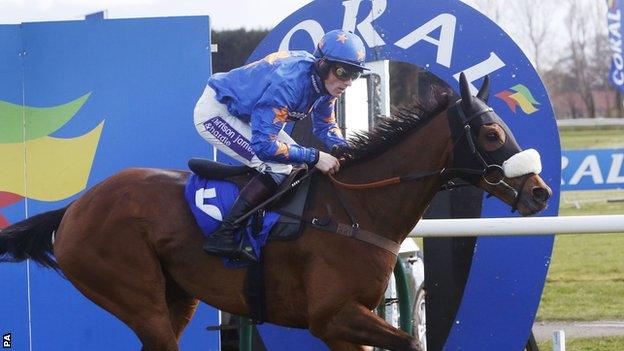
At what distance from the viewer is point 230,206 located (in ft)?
15.0

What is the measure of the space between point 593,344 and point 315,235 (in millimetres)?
3669

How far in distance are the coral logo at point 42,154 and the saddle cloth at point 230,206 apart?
1008 mm

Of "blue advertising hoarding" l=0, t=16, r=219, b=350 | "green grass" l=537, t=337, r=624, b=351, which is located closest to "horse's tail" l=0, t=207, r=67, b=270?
"blue advertising hoarding" l=0, t=16, r=219, b=350

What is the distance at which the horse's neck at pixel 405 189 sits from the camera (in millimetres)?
4473

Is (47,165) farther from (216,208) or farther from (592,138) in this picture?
(592,138)

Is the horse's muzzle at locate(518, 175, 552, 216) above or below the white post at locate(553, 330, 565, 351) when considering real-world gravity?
above

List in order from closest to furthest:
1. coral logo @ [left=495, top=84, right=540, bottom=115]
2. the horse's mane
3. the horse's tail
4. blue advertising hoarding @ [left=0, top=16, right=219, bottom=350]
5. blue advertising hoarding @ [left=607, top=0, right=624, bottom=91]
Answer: the horse's mane, the horse's tail, coral logo @ [left=495, top=84, right=540, bottom=115], blue advertising hoarding @ [left=0, top=16, right=219, bottom=350], blue advertising hoarding @ [left=607, top=0, right=624, bottom=91]

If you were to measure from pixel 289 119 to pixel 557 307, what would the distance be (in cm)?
552

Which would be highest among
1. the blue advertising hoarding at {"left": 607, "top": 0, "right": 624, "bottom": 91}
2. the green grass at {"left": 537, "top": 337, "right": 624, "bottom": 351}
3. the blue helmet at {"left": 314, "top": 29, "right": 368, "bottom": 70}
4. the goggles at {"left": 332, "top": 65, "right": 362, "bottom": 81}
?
the blue advertising hoarding at {"left": 607, "top": 0, "right": 624, "bottom": 91}

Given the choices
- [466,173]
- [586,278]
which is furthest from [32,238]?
[586,278]

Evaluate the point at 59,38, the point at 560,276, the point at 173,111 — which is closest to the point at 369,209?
the point at 173,111

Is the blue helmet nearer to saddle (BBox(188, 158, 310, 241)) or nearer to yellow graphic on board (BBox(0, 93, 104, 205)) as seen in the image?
saddle (BBox(188, 158, 310, 241))

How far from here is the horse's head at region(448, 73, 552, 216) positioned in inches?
167

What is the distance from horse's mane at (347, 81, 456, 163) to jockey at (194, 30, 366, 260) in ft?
0.54
